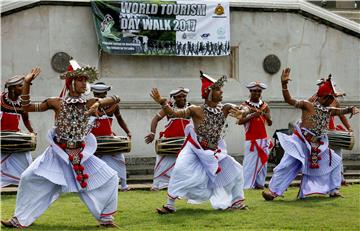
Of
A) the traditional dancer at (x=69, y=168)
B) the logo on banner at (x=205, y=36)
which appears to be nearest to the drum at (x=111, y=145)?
the traditional dancer at (x=69, y=168)

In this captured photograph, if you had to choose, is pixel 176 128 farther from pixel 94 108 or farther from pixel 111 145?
pixel 94 108

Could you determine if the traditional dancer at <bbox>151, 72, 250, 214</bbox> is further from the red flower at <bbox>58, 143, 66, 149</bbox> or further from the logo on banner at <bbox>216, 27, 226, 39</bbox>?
the logo on banner at <bbox>216, 27, 226, 39</bbox>

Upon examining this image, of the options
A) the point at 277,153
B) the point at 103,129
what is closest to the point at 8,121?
the point at 103,129

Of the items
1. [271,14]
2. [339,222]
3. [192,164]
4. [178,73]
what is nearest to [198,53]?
[178,73]

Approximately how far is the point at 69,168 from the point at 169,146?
5105mm

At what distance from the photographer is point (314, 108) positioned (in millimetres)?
12367

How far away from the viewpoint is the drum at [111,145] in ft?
45.4

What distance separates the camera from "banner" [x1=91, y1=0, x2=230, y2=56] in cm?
1956

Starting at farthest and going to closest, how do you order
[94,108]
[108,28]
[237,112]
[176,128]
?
[108,28] < [176,128] < [237,112] < [94,108]

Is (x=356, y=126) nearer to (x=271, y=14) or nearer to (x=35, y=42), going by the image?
(x=271, y=14)

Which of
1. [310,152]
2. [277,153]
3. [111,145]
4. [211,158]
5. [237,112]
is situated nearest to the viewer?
[237,112]

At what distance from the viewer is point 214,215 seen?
10.4m

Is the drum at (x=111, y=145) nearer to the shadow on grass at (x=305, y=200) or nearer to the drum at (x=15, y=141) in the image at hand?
the drum at (x=15, y=141)

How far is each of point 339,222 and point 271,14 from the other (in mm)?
11772
